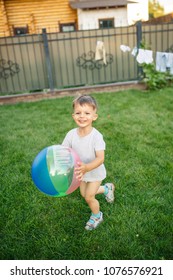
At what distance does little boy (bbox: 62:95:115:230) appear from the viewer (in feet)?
7.26

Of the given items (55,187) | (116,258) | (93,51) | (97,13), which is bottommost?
(116,258)

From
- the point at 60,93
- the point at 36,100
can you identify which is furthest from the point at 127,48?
the point at 36,100

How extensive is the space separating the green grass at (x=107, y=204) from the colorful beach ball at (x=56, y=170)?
0.59 m

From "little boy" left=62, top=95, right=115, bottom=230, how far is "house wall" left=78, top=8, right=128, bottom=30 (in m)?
13.1

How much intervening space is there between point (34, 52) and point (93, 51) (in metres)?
1.92

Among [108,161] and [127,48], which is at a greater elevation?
[127,48]

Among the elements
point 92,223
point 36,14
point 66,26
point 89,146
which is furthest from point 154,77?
point 36,14

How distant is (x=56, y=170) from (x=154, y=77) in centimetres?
637

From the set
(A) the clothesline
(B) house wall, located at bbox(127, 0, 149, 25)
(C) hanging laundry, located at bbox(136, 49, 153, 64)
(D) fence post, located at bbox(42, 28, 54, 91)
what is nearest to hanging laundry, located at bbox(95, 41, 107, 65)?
(A) the clothesline

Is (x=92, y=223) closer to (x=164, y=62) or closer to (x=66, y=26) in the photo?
(x=164, y=62)

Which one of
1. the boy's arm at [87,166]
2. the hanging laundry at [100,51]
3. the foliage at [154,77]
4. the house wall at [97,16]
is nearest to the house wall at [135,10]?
the house wall at [97,16]

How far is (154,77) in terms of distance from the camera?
25.1 ft
